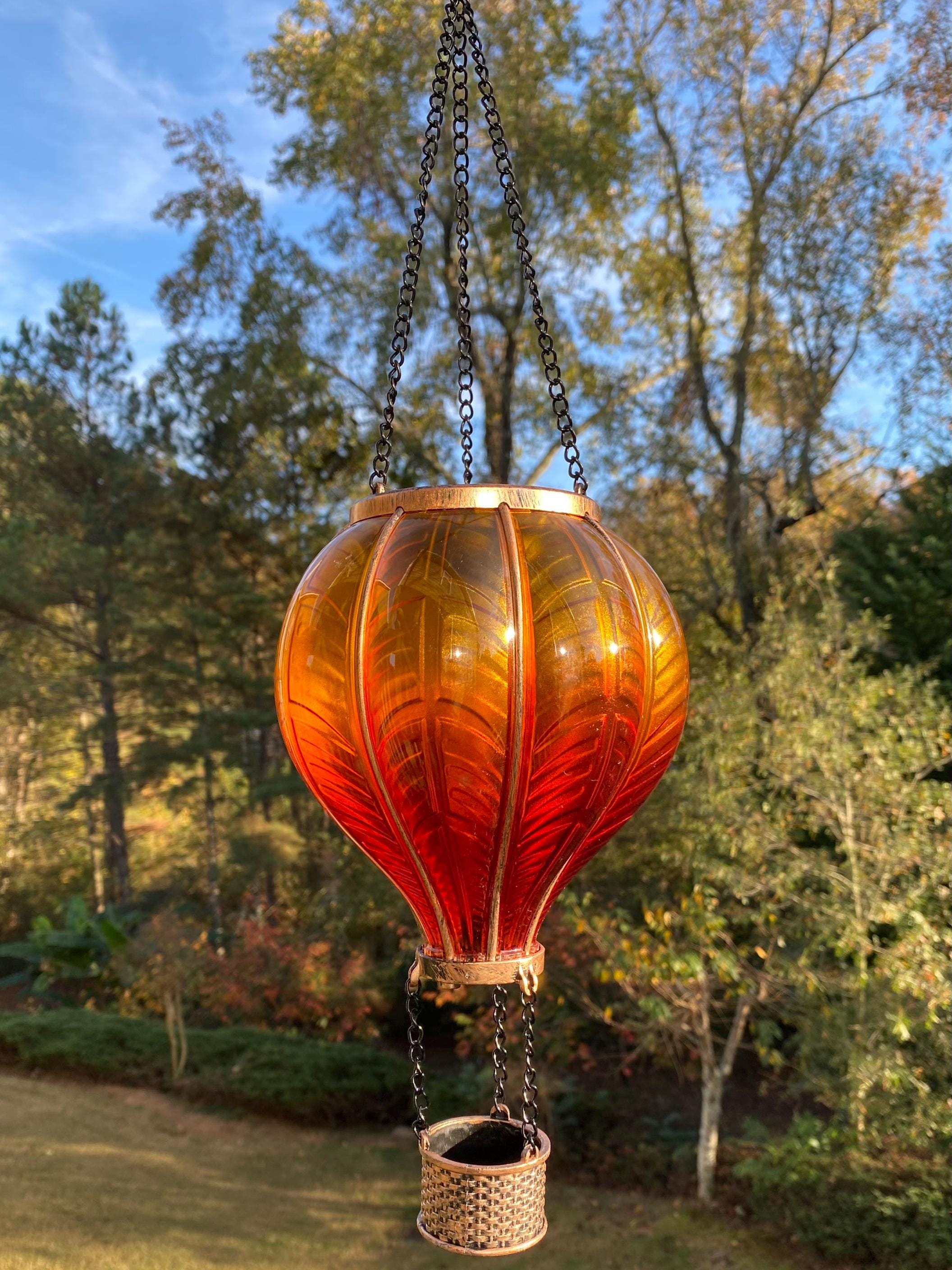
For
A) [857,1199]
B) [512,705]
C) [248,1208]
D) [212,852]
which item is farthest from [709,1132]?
[212,852]

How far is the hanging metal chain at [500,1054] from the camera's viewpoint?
1.27 metres

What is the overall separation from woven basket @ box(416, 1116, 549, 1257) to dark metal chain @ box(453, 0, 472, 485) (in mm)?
966

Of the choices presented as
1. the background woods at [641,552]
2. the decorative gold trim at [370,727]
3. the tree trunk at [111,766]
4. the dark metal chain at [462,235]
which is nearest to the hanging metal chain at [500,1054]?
the decorative gold trim at [370,727]

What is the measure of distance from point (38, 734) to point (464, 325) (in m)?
17.4

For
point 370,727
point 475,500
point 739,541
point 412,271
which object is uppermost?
point 739,541

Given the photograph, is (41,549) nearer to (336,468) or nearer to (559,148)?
(336,468)

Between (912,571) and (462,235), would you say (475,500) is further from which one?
(912,571)

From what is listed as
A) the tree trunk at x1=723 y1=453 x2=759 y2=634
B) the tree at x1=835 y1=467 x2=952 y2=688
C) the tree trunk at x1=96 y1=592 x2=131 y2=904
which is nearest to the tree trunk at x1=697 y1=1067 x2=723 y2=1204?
the tree at x1=835 y1=467 x2=952 y2=688

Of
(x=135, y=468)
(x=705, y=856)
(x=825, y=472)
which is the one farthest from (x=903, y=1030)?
(x=135, y=468)

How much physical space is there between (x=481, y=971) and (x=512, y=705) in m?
0.35

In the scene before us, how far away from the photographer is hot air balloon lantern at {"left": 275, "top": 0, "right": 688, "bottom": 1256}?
3.43ft

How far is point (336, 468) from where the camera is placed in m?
11.4

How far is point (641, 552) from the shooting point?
31.6 feet

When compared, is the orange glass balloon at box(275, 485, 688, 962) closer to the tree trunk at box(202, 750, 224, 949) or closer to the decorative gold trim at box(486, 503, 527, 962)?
the decorative gold trim at box(486, 503, 527, 962)
